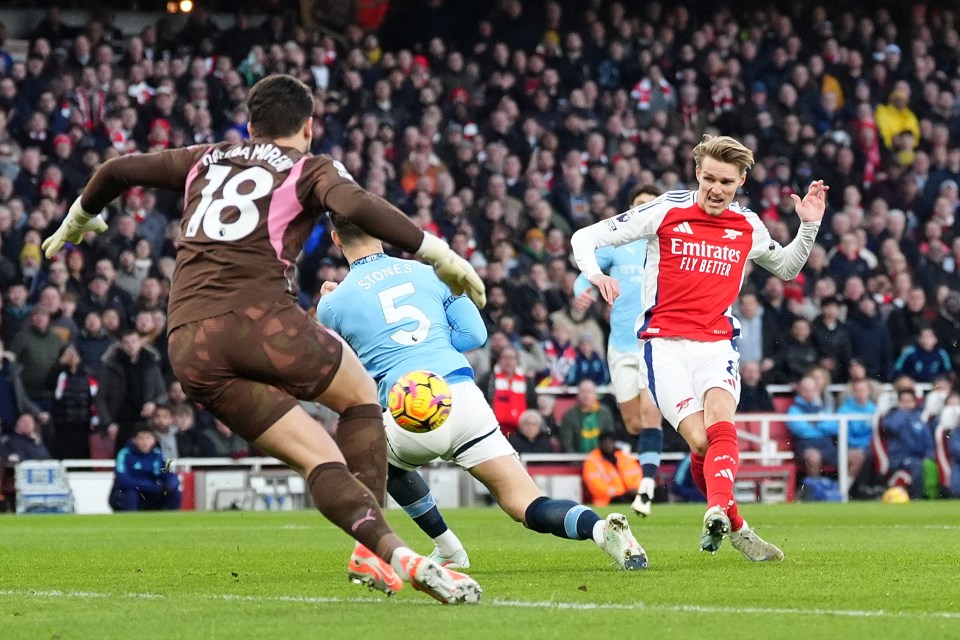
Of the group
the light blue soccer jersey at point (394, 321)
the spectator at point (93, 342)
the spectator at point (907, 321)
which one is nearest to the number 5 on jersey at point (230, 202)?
the light blue soccer jersey at point (394, 321)

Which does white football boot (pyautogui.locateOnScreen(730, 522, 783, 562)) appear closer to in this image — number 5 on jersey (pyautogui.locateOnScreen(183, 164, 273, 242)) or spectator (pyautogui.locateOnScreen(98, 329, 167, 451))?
number 5 on jersey (pyautogui.locateOnScreen(183, 164, 273, 242))

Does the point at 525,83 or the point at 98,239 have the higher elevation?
the point at 525,83

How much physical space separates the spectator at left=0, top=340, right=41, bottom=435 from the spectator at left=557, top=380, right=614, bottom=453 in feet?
18.6

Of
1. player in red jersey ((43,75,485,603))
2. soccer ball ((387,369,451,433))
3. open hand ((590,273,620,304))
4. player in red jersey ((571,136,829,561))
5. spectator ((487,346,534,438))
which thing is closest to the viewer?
player in red jersey ((43,75,485,603))

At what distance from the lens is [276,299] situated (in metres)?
6.19

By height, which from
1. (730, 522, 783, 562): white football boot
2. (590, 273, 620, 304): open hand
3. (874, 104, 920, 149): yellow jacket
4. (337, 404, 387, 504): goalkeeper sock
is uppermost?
(874, 104, 920, 149): yellow jacket

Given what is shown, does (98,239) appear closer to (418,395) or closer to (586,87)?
(586,87)

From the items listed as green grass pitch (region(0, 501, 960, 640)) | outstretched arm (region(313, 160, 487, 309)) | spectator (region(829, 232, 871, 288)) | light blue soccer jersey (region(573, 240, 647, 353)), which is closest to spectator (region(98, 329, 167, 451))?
green grass pitch (region(0, 501, 960, 640))

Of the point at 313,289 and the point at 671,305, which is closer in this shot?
the point at 671,305

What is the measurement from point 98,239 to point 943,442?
985 cm

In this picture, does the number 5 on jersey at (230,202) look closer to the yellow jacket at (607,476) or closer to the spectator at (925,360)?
the yellow jacket at (607,476)

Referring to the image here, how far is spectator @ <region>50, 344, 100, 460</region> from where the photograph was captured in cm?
1753

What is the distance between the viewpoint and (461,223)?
67.6 ft

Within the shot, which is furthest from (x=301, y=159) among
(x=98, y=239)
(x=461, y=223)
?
(x=461, y=223)
